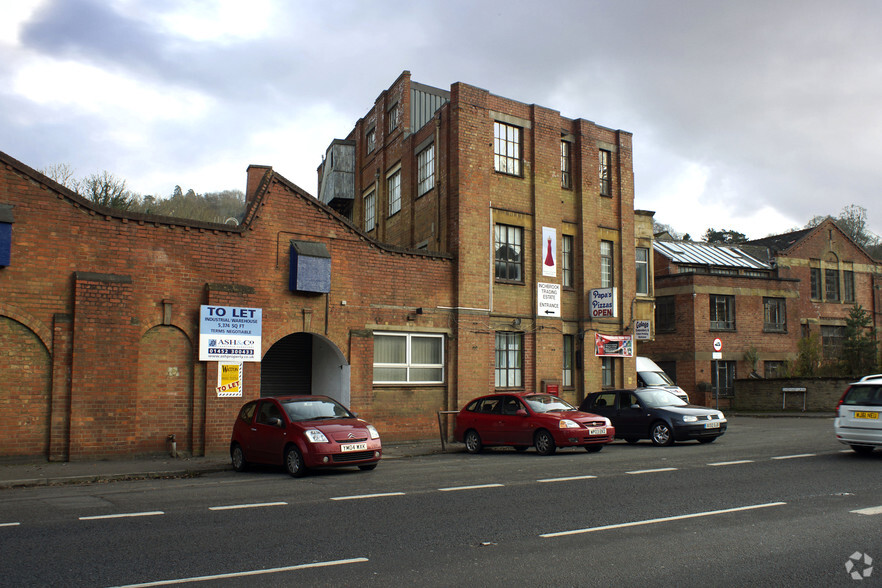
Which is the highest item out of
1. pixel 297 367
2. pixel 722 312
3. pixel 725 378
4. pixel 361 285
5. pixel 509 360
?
pixel 722 312

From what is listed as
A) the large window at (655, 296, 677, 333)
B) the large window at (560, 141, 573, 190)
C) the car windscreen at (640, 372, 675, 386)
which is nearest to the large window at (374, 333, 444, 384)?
the large window at (560, 141, 573, 190)

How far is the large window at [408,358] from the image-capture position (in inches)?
819

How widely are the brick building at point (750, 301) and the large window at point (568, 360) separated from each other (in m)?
15.9

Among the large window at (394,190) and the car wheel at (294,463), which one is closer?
the car wheel at (294,463)

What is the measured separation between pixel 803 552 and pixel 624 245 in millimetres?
20330

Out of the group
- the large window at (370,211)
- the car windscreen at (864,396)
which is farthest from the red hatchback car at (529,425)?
the large window at (370,211)

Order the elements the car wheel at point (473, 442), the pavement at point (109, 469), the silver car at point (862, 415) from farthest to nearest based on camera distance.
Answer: the car wheel at point (473, 442), the silver car at point (862, 415), the pavement at point (109, 469)

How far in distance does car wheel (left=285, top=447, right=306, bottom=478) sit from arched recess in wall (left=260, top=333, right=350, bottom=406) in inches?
280

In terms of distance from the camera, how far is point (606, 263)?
86.6 ft

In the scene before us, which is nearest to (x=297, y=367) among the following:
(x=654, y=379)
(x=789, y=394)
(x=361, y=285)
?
(x=361, y=285)

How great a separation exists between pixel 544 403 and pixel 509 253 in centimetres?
704

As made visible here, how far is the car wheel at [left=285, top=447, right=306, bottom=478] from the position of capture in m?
13.4

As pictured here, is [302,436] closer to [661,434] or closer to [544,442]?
[544,442]

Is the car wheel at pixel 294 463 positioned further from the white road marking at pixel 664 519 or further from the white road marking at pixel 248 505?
the white road marking at pixel 664 519
